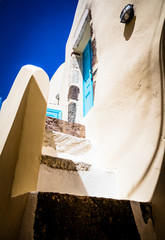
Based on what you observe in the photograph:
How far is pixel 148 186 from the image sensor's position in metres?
0.99

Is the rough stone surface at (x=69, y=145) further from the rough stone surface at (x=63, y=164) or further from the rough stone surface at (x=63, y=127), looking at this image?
the rough stone surface at (x=63, y=164)

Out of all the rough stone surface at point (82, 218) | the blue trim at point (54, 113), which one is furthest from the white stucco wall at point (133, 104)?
the blue trim at point (54, 113)

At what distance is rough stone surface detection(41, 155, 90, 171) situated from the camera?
3.75 ft

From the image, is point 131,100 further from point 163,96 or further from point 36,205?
point 36,205

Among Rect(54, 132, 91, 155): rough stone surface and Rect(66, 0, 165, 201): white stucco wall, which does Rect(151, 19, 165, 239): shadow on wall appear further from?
Rect(54, 132, 91, 155): rough stone surface

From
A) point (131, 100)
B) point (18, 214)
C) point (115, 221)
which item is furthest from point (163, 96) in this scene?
point (18, 214)

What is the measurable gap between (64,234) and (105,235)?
21 centimetres

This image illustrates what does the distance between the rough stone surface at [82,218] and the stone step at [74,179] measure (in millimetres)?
406

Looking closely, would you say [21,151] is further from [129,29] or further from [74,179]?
[129,29]

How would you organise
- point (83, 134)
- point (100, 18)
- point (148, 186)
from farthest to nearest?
point (100, 18) < point (83, 134) < point (148, 186)

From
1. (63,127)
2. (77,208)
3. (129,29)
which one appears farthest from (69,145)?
(129,29)

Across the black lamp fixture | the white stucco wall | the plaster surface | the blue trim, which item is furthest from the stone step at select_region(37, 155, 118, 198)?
the blue trim

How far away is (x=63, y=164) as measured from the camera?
48.2 inches

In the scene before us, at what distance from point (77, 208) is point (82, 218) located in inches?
1.9
